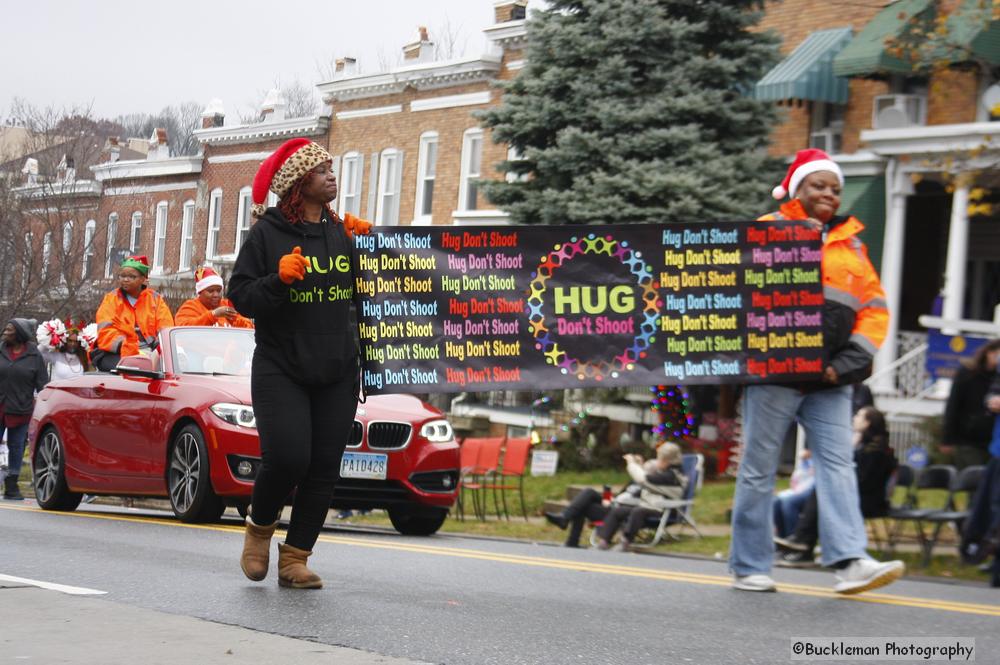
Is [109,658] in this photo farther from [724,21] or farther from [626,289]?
[724,21]

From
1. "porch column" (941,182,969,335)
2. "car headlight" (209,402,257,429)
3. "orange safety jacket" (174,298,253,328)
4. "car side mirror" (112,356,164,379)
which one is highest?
"porch column" (941,182,969,335)

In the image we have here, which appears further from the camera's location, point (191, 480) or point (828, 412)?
point (191, 480)

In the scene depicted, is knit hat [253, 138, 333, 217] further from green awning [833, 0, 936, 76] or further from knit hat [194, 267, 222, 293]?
green awning [833, 0, 936, 76]

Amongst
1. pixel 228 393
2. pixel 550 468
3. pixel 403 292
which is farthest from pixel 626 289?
pixel 550 468

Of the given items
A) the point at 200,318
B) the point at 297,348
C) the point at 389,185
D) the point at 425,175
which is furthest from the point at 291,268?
the point at 389,185

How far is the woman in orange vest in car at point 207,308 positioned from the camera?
1394 cm

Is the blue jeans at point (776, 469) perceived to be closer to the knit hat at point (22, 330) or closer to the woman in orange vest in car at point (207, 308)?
the woman in orange vest in car at point (207, 308)

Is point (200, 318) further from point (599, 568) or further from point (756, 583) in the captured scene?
point (756, 583)

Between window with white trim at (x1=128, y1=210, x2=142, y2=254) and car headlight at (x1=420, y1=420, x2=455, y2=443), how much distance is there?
40.9 m

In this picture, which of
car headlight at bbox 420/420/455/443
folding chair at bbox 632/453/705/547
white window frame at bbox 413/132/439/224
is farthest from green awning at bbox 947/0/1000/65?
white window frame at bbox 413/132/439/224

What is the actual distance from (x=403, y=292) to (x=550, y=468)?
14994mm

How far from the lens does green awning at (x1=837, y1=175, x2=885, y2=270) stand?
84.0ft

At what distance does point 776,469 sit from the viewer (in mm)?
7969

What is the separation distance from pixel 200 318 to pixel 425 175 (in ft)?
83.7
